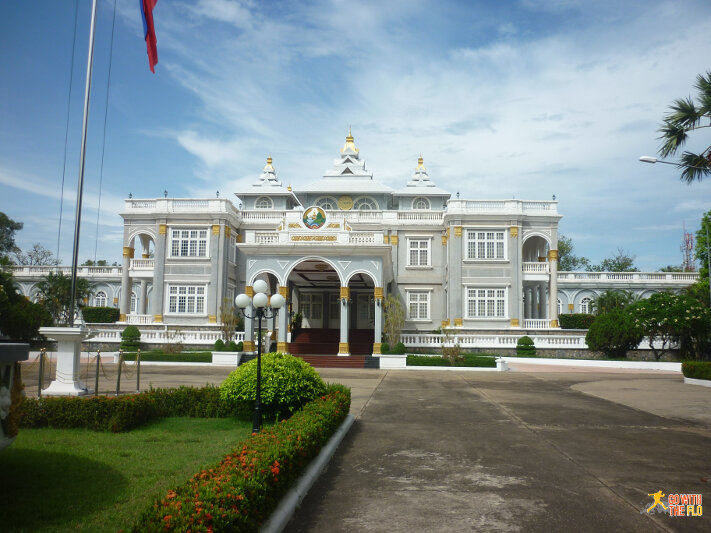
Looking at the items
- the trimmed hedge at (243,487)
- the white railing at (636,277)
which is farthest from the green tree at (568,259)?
the trimmed hedge at (243,487)

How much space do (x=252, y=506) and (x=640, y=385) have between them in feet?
62.7

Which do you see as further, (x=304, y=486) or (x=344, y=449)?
(x=344, y=449)

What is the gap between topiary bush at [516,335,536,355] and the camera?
31.8 m

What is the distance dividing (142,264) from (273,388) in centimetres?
2956

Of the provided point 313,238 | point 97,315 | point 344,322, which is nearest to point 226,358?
point 344,322

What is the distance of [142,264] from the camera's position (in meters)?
36.9

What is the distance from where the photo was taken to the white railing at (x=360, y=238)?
29842 mm

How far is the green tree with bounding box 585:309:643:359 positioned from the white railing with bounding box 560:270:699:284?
47.6ft

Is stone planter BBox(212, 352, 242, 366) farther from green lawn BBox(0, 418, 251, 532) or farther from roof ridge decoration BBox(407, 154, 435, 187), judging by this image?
roof ridge decoration BBox(407, 154, 435, 187)

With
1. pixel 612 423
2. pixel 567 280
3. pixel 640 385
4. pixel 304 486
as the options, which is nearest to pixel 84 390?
pixel 304 486

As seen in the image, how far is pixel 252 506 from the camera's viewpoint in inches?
192

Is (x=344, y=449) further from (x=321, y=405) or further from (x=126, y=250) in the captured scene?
(x=126, y=250)

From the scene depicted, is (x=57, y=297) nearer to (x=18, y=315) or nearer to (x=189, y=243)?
(x=18, y=315)

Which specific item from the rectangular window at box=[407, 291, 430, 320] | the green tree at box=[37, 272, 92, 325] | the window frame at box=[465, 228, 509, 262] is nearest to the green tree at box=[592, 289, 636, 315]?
the window frame at box=[465, 228, 509, 262]
